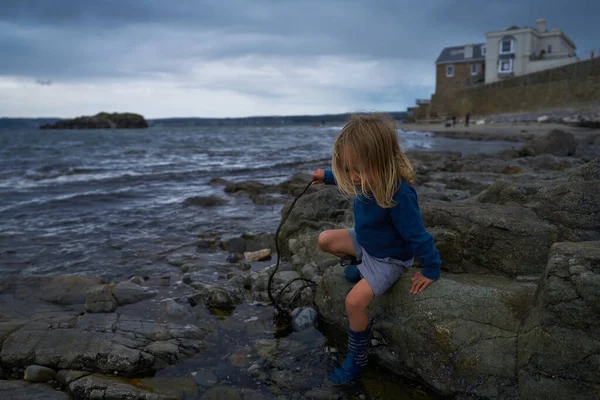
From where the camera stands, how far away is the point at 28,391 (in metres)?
3.00

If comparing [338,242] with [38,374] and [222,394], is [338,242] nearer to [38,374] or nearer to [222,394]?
[222,394]

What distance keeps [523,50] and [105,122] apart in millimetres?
101252

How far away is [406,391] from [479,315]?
2.46ft

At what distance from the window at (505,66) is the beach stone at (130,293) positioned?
5968cm

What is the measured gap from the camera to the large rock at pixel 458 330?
9.12 feet

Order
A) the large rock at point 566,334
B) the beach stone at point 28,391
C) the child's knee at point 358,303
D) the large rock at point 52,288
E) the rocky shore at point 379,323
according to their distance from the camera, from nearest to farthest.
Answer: the large rock at point 566,334
the rocky shore at point 379,323
the beach stone at point 28,391
the child's knee at point 358,303
the large rock at point 52,288

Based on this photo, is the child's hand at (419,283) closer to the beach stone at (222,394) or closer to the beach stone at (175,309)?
the beach stone at (222,394)

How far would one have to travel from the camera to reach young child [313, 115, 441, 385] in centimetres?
303

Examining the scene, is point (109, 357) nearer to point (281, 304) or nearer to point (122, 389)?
point (122, 389)

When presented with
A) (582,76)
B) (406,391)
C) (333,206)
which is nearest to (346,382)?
(406,391)


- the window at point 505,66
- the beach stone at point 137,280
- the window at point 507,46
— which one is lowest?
the beach stone at point 137,280

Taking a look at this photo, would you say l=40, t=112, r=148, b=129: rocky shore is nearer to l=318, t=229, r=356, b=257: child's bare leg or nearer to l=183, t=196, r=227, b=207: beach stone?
l=183, t=196, r=227, b=207: beach stone

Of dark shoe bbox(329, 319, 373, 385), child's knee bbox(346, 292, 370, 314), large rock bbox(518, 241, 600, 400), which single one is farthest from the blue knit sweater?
large rock bbox(518, 241, 600, 400)

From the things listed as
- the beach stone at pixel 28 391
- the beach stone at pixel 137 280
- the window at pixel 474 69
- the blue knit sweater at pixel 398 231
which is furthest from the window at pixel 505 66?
the beach stone at pixel 28 391
